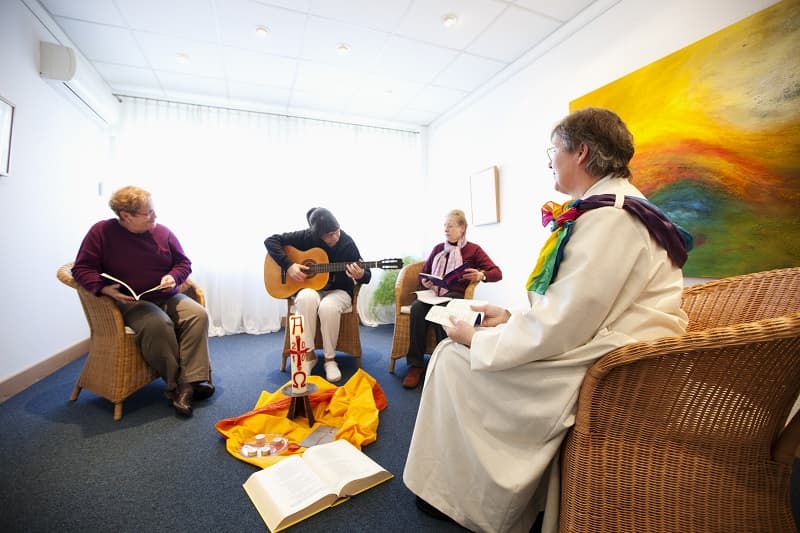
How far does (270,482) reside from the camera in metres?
1.22

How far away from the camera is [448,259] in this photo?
8.77 feet

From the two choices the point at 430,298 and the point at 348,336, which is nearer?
the point at 430,298

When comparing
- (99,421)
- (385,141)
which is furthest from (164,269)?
(385,141)

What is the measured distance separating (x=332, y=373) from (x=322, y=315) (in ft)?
1.31

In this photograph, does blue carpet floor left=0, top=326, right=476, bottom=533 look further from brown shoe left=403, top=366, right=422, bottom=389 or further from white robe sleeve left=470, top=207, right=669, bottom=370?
white robe sleeve left=470, top=207, right=669, bottom=370

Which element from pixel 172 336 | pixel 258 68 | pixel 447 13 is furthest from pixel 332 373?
pixel 258 68

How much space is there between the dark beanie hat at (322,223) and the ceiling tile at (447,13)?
1516mm

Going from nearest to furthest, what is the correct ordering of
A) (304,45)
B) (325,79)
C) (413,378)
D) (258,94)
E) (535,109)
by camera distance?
(413,378) → (304,45) → (535,109) → (325,79) → (258,94)

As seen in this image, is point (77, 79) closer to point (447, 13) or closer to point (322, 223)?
point (322, 223)

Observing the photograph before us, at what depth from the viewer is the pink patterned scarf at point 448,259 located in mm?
2633

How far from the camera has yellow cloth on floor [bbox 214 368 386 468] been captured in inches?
59.7

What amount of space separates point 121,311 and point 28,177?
1.29m

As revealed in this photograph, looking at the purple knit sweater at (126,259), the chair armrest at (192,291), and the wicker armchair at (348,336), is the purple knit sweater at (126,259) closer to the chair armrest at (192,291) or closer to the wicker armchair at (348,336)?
the chair armrest at (192,291)

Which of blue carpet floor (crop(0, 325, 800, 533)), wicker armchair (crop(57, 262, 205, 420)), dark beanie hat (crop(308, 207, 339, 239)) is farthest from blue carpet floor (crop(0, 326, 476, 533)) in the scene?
dark beanie hat (crop(308, 207, 339, 239))
